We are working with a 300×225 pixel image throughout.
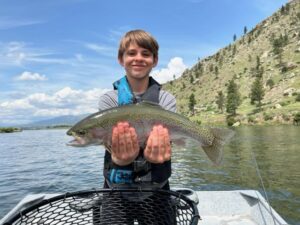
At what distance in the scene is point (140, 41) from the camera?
4.73 m

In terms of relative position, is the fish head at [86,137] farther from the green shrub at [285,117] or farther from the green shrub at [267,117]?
the green shrub at [267,117]

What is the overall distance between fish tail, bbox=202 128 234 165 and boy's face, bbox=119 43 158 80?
1184 millimetres

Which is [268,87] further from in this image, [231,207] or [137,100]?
[137,100]

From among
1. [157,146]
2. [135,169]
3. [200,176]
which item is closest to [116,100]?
[135,169]

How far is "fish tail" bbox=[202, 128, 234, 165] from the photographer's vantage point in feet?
15.4

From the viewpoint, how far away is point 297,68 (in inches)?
5782

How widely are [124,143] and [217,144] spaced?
1.40 meters

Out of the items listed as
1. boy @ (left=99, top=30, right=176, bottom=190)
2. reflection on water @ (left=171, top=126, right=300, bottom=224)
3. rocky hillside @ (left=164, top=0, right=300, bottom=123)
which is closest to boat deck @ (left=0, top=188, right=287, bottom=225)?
boy @ (left=99, top=30, right=176, bottom=190)

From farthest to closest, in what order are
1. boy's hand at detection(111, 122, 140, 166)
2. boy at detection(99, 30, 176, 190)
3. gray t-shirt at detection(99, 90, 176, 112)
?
gray t-shirt at detection(99, 90, 176, 112) < boy at detection(99, 30, 176, 190) < boy's hand at detection(111, 122, 140, 166)

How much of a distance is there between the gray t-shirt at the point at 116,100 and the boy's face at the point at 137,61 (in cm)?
32

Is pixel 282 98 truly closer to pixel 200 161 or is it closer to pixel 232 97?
pixel 232 97

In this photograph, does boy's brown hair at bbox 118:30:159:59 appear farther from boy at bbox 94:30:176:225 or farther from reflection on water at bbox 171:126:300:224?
reflection on water at bbox 171:126:300:224

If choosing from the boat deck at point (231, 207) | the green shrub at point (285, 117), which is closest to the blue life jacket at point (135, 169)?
the boat deck at point (231, 207)

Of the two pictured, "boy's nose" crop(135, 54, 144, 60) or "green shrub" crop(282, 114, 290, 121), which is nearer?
"boy's nose" crop(135, 54, 144, 60)
